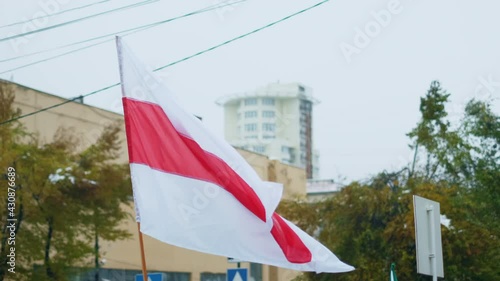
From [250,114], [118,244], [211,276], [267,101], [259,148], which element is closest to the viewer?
[118,244]

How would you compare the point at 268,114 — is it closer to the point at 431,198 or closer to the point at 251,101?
the point at 251,101

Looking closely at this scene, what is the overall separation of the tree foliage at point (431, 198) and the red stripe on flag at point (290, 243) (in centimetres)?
1191

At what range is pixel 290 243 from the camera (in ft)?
35.8

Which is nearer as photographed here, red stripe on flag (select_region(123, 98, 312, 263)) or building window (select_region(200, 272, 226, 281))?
red stripe on flag (select_region(123, 98, 312, 263))

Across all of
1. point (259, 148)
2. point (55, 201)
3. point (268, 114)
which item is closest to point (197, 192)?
point (55, 201)

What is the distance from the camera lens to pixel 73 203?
1049 inches

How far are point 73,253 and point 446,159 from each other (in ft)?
35.8

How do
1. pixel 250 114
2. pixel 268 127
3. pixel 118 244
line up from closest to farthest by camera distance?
pixel 118 244 → pixel 268 127 → pixel 250 114

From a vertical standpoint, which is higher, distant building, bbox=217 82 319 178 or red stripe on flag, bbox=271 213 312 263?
distant building, bbox=217 82 319 178

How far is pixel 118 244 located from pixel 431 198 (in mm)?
13631

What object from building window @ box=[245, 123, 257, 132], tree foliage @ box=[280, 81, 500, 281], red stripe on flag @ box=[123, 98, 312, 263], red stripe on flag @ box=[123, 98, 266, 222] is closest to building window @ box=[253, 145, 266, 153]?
building window @ box=[245, 123, 257, 132]

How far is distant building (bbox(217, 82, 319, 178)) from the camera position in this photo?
180750 millimetres

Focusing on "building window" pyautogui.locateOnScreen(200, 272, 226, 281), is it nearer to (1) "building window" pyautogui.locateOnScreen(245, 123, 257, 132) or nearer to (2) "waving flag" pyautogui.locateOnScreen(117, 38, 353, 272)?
(2) "waving flag" pyautogui.locateOnScreen(117, 38, 353, 272)

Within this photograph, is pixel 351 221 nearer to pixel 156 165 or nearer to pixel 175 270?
pixel 175 270
